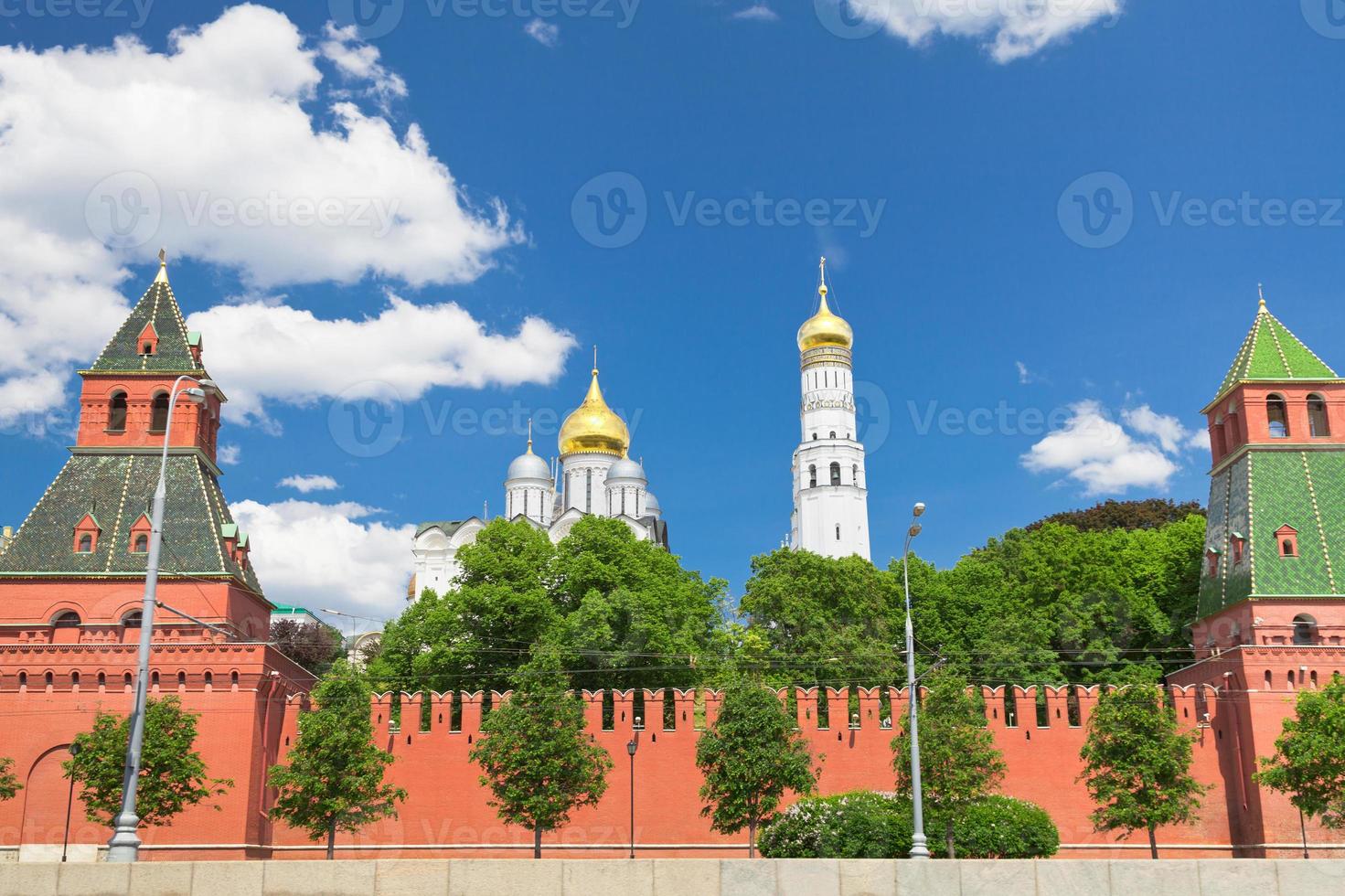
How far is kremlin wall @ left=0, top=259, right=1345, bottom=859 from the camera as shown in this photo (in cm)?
3700

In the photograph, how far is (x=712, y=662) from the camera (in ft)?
158

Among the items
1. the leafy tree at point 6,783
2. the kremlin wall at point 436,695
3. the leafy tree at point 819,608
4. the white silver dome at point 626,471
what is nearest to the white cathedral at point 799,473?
the white silver dome at point 626,471

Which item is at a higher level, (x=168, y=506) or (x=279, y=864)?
(x=168, y=506)

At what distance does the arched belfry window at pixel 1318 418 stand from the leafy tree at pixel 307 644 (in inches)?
1890

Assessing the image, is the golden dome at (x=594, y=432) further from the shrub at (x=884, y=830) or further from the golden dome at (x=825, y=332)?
the shrub at (x=884, y=830)

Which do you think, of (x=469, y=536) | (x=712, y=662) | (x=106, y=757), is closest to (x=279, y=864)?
(x=106, y=757)

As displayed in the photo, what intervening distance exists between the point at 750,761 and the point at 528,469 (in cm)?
5160

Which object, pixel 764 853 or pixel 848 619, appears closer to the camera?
pixel 764 853

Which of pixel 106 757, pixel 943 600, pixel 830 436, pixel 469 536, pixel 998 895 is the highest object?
pixel 830 436

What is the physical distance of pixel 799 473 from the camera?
289 ft

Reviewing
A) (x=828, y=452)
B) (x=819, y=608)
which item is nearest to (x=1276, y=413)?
(x=819, y=608)

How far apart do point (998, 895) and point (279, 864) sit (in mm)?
10107

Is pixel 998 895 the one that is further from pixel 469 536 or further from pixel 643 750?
pixel 469 536

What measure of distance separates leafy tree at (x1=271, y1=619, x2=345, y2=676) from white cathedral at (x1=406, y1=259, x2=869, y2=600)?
8.13m
